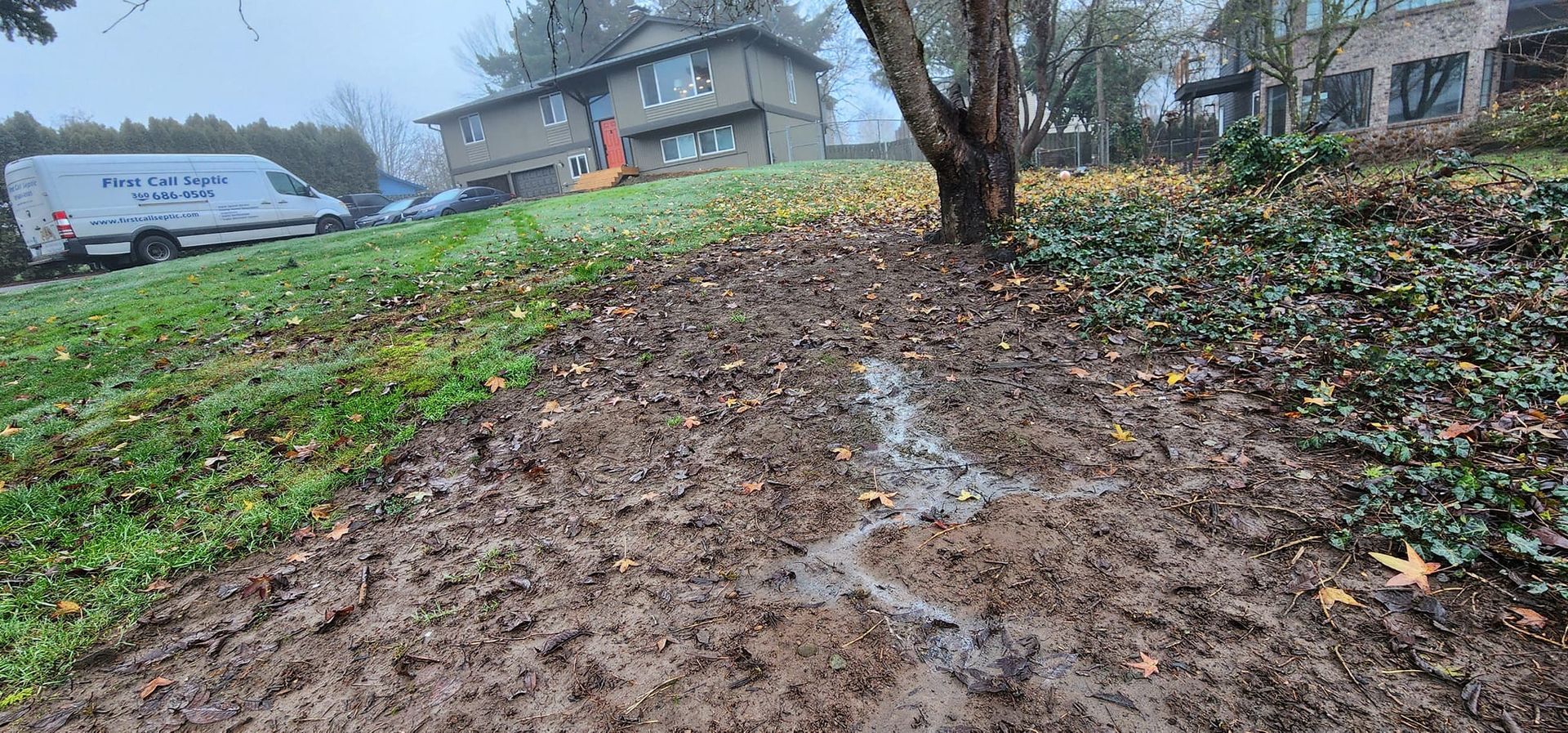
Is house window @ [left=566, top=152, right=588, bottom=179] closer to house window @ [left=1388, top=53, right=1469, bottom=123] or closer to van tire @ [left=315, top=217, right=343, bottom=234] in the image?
van tire @ [left=315, top=217, right=343, bottom=234]

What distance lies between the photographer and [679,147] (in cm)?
2762

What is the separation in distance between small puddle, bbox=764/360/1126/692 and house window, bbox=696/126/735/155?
24.4 meters

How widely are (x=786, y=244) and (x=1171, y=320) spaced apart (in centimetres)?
466

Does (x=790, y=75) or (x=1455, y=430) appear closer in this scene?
(x=1455, y=430)

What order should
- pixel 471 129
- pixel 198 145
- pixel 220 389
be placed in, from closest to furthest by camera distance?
pixel 220 389 → pixel 198 145 → pixel 471 129

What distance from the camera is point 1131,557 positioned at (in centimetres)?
255

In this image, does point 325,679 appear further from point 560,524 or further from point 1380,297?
point 1380,297

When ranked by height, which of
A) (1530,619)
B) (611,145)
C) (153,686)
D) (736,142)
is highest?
(611,145)

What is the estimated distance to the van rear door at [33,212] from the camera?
12398 millimetres

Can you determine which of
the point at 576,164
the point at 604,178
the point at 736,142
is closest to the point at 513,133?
the point at 576,164

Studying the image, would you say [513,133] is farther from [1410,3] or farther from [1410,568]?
[1410,568]

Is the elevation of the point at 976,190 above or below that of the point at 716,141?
below

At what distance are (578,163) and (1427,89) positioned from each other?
29.5 m

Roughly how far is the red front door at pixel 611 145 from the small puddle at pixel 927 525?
2809cm
